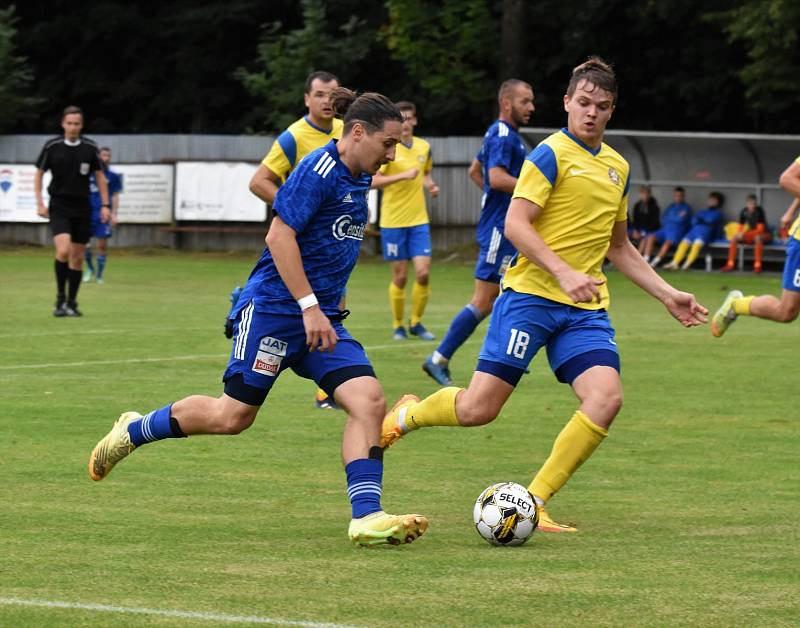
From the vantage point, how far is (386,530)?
6.47 m

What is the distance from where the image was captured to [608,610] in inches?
214

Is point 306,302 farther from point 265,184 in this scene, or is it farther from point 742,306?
point 742,306

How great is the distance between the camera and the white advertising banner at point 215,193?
34.4m

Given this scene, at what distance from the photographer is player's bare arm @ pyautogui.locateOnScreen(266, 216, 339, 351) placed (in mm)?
6688

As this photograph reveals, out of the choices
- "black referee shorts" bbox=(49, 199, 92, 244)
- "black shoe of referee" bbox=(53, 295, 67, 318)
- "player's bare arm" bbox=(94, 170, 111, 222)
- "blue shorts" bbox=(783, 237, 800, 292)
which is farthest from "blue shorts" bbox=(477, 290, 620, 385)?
"player's bare arm" bbox=(94, 170, 111, 222)

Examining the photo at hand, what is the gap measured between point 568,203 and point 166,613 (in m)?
2.98

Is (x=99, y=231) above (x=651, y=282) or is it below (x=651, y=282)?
below

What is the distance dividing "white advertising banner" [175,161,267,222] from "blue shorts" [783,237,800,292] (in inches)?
884

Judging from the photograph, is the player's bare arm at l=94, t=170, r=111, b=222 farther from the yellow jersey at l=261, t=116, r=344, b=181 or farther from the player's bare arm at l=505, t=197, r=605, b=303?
the player's bare arm at l=505, t=197, r=605, b=303

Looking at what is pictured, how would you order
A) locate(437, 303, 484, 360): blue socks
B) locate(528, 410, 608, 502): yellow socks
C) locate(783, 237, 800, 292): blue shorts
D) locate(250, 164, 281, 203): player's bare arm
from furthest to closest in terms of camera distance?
locate(437, 303, 484, 360): blue socks → locate(783, 237, 800, 292): blue shorts → locate(250, 164, 281, 203): player's bare arm → locate(528, 410, 608, 502): yellow socks

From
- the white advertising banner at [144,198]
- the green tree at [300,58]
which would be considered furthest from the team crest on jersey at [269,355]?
the green tree at [300,58]

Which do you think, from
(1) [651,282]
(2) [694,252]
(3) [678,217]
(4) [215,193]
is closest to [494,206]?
(1) [651,282]

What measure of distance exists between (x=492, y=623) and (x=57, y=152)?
570 inches

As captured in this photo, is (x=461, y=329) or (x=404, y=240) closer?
(x=461, y=329)
